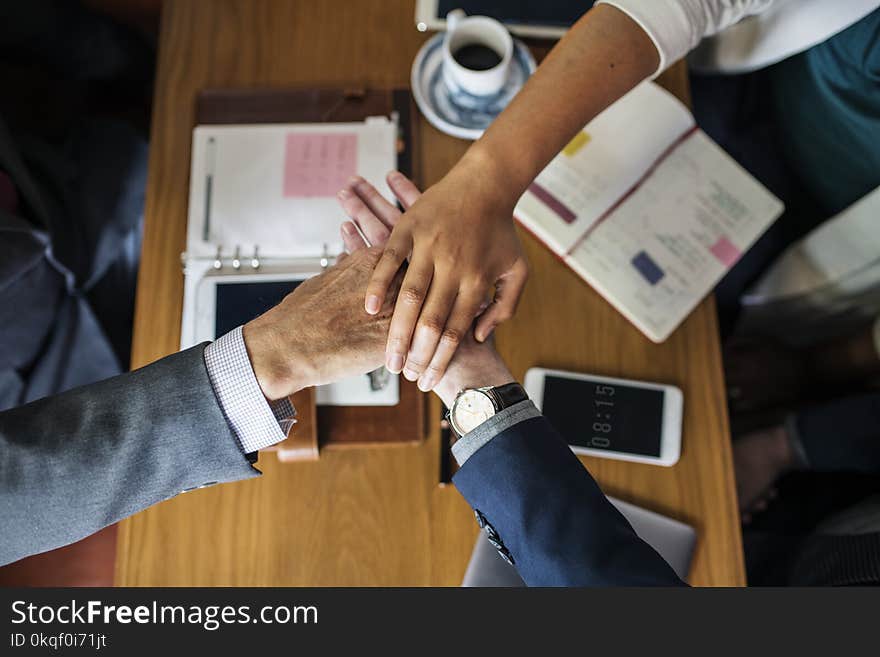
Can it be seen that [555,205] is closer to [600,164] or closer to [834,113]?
[600,164]

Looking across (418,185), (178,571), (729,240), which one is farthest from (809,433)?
(178,571)

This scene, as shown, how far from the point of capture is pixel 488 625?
745 millimetres

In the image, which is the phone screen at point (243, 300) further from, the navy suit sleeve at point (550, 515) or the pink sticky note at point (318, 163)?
the navy suit sleeve at point (550, 515)

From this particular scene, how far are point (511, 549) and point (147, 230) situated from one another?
679 mm

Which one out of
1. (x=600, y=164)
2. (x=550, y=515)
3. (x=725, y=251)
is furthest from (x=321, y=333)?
(x=725, y=251)

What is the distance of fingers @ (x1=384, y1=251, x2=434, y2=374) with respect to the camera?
31.5 inches

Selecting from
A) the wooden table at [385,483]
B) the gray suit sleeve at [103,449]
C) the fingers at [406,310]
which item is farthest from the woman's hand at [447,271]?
the gray suit sleeve at [103,449]

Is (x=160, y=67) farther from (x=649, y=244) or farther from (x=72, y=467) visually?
(x=649, y=244)

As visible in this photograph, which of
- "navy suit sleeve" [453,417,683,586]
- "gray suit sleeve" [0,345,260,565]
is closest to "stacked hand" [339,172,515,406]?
"navy suit sleeve" [453,417,683,586]

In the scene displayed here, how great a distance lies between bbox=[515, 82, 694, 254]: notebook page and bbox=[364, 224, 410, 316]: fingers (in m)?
0.20

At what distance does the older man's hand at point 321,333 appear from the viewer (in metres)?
0.79

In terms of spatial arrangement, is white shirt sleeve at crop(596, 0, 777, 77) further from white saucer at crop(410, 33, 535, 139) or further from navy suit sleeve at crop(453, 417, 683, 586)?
navy suit sleeve at crop(453, 417, 683, 586)

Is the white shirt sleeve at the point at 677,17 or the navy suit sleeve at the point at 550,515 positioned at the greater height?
the white shirt sleeve at the point at 677,17

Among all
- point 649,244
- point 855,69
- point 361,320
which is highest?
point 855,69
